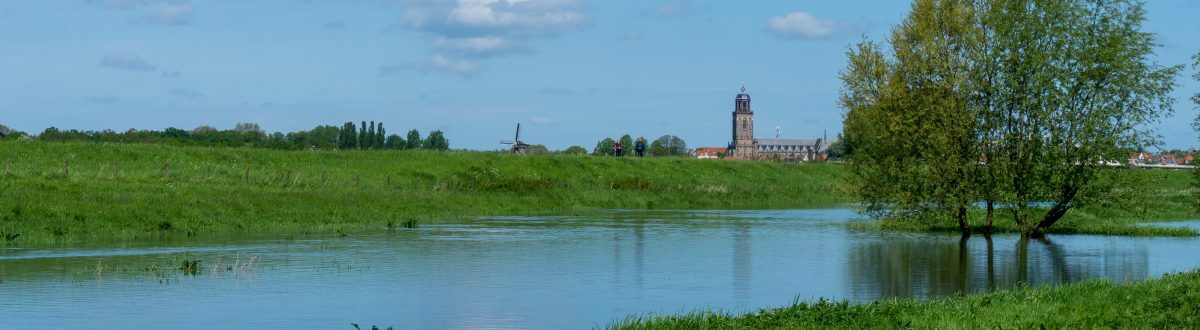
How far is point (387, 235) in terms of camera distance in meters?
41.0

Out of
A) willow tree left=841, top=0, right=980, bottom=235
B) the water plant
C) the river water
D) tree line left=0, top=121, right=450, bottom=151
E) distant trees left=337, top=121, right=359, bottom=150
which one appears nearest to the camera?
the river water

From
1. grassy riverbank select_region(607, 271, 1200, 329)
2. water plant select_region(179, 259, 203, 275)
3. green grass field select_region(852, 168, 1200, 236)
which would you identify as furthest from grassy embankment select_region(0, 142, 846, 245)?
grassy riverbank select_region(607, 271, 1200, 329)

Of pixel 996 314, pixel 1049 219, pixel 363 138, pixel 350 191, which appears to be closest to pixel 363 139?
pixel 363 138

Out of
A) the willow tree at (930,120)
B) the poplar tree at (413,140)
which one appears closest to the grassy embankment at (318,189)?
the willow tree at (930,120)

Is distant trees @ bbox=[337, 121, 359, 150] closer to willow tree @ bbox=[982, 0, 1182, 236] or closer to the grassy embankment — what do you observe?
the grassy embankment

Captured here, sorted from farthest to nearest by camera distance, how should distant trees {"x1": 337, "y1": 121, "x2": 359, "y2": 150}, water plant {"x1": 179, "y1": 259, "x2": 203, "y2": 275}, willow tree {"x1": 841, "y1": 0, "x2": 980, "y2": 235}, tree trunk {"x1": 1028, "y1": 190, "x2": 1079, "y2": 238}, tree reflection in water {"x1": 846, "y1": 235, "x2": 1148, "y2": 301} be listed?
distant trees {"x1": 337, "y1": 121, "x2": 359, "y2": 150}
tree trunk {"x1": 1028, "y1": 190, "x2": 1079, "y2": 238}
willow tree {"x1": 841, "y1": 0, "x2": 980, "y2": 235}
water plant {"x1": 179, "y1": 259, "x2": 203, "y2": 275}
tree reflection in water {"x1": 846, "y1": 235, "x2": 1148, "y2": 301}

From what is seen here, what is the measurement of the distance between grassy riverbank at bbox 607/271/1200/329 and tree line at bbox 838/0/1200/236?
1815 centimetres

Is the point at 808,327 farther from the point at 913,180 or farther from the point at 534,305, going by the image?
the point at 913,180

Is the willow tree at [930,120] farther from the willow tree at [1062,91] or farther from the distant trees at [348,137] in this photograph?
the distant trees at [348,137]

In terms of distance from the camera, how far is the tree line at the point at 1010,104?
3853 centimetres

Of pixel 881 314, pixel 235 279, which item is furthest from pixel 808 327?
pixel 235 279

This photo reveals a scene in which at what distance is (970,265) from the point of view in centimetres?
3200

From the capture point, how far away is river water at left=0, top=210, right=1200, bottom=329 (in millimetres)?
21641

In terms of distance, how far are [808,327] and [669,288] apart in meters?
9.80
